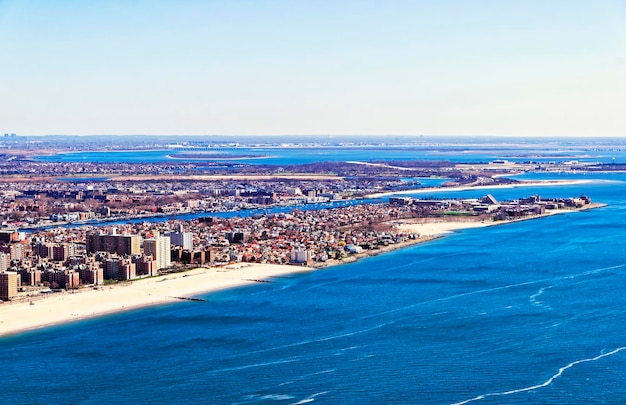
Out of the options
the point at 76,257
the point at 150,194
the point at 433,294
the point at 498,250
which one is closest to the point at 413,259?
the point at 498,250

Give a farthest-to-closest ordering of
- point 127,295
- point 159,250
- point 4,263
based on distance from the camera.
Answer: point 159,250
point 4,263
point 127,295

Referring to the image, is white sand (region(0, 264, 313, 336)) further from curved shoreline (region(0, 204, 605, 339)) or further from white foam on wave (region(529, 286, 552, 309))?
white foam on wave (region(529, 286, 552, 309))

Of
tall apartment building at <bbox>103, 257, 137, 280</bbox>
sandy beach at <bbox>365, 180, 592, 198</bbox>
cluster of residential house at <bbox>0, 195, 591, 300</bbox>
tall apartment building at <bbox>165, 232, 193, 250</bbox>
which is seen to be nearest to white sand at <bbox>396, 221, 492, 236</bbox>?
cluster of residential house at <bbox>0, 195, 591, 300</bbox>

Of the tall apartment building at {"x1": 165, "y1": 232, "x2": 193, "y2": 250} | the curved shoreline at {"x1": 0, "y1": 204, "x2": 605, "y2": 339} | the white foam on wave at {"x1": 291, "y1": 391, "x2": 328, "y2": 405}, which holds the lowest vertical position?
the white foam on wave at {"x1": 291, "y1": 391, "x2": 328, "y2": 405}

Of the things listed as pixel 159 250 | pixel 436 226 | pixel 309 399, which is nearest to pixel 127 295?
pixel 159 250

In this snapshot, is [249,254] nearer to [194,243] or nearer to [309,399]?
[194,243]

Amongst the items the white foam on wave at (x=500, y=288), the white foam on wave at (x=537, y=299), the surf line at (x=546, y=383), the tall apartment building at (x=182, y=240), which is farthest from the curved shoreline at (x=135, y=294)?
the surf line at (x=546, y=383)
